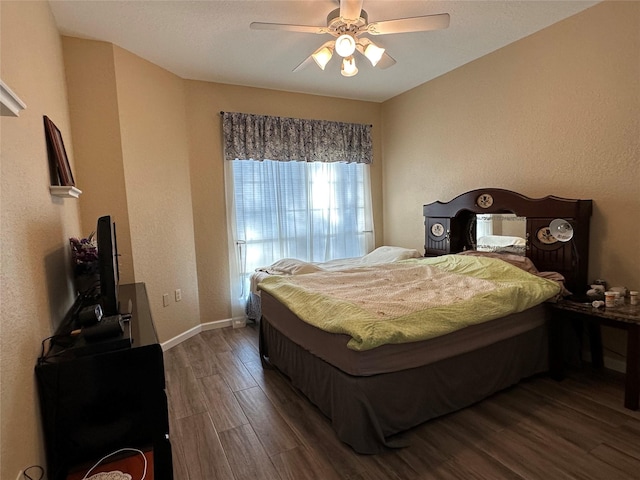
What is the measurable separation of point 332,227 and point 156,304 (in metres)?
2.27

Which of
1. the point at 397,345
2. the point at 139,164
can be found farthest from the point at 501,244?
the point at 139,164

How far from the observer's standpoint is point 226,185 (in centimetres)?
390

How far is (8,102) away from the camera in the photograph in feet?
3.19

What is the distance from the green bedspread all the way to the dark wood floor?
1.96 feet

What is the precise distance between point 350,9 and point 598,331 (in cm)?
290

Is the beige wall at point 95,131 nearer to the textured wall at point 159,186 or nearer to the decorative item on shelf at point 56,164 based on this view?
the textured wall at point 159,186

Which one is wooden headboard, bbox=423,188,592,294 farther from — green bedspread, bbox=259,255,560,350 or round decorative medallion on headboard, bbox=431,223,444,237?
green bedspread, bbox=259,255,560,350

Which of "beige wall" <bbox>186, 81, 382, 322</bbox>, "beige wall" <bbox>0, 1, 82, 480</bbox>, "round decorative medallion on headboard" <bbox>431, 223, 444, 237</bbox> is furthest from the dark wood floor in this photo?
"round decorative medallion on headboard" <bbox>431, 223, 444, 237</bbox>

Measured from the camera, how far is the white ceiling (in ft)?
7.84

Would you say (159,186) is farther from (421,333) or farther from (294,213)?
(421,333)

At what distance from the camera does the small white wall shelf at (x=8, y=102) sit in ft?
3.02

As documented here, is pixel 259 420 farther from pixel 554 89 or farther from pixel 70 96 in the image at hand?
pixel 554 89

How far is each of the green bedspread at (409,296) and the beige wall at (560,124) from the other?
2.26ft

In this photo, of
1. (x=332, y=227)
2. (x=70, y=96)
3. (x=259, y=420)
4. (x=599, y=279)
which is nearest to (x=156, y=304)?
(x=259, y=420)
